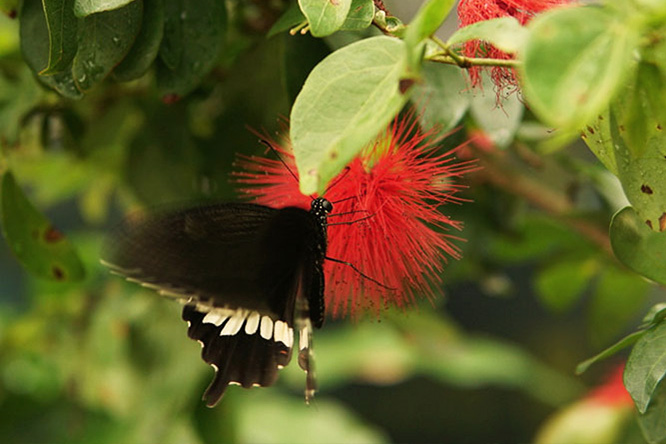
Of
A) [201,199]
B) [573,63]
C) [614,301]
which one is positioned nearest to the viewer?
[573,63]

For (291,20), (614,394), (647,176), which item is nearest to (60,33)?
(291,20)

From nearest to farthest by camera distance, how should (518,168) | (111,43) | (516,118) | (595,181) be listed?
(111,43) < (516,118) < (595,181) < (518,168)

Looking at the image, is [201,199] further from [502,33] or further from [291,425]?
[291,425]

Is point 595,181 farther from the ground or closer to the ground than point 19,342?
farther from the ground

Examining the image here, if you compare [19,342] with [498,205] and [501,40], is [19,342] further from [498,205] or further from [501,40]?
[501,40]

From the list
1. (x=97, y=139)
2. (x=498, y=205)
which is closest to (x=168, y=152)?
(x=97, y=139)

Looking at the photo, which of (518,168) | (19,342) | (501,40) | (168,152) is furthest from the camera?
(19,342)

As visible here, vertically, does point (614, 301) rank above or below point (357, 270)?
below
